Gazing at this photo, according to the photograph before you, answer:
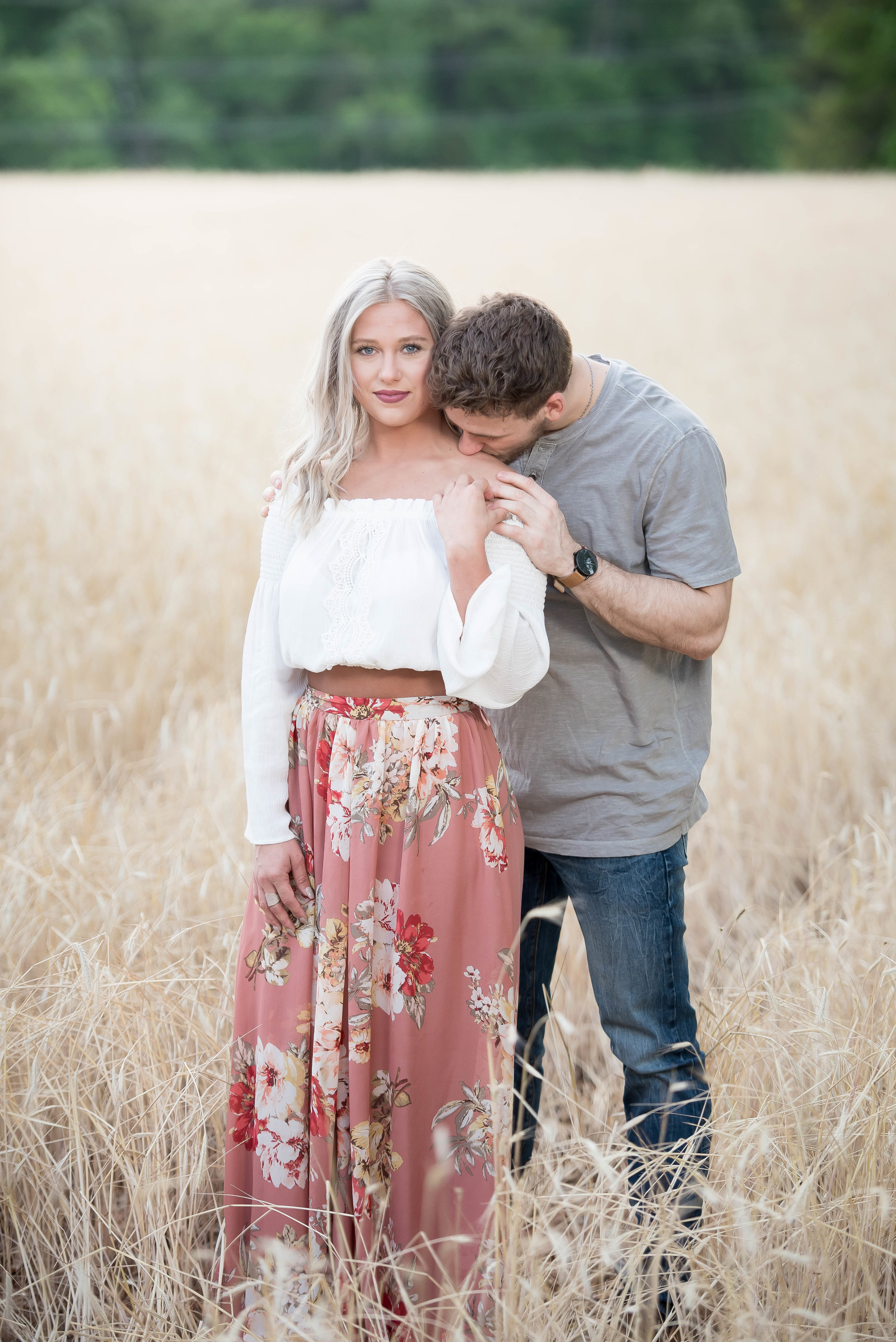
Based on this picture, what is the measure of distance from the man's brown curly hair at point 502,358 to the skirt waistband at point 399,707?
1.48ft

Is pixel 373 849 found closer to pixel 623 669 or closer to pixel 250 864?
pixel 623 669

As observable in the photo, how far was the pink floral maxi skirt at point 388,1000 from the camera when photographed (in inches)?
64.4

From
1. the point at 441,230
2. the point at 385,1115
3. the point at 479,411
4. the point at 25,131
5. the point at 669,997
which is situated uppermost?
the point at 25,131

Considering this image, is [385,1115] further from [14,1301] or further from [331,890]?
[14,1301]

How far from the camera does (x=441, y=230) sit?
13.0 m

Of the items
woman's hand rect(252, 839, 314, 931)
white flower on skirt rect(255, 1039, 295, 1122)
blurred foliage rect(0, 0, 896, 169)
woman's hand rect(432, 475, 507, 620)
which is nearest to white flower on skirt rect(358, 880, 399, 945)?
woman's hand rect(252, 839, 314, 931)

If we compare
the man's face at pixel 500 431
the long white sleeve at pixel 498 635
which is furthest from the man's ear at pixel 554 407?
the long white sleeve at pixel 498 635

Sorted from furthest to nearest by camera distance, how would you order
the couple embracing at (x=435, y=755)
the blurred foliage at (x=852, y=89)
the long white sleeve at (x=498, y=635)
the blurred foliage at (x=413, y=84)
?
the blurred foliage at (x=413, y=84), the blurred foliage at (x=852, y=89), the couple embracing at (x=435, y=755), the long white sleeve at (x=498, y=635)

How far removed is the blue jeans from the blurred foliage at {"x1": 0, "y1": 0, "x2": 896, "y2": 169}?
2947cm

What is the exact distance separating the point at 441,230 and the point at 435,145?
60.4 feet

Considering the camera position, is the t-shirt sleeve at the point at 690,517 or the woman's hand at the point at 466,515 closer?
the woman's hand at the point at 466,515

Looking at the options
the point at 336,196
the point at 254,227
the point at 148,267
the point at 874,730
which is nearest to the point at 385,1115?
the point at 874,730

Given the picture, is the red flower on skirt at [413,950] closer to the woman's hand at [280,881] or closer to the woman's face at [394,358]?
the woman's hand at [280,881]

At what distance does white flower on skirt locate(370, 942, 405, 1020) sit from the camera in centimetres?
166
